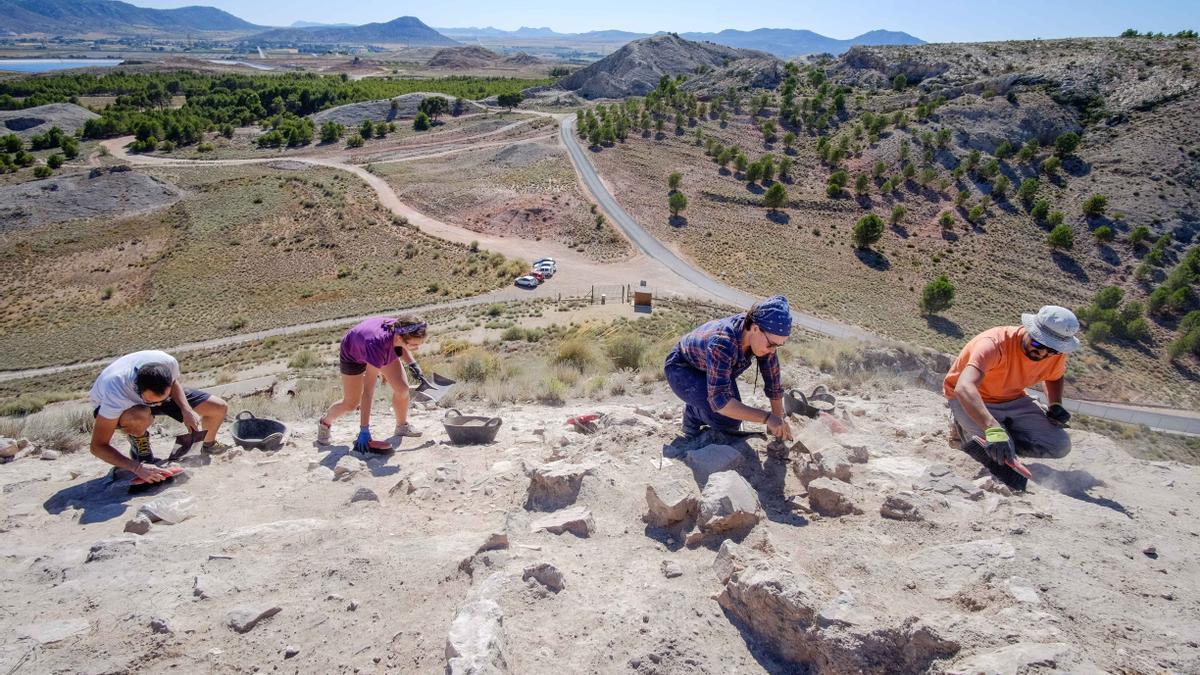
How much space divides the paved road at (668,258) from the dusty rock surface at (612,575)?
20.2 meters

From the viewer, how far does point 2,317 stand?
32.6m

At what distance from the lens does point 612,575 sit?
13.8 feet

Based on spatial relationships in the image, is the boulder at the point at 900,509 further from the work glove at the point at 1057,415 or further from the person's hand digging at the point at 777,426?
the work glove at the point at 1057,415

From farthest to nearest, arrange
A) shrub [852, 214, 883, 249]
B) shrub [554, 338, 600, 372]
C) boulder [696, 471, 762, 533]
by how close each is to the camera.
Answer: shrub [852, 214, 883, 249] → shrub [554, 338, 600, 372] → boulder [696, 471, 762, 533]

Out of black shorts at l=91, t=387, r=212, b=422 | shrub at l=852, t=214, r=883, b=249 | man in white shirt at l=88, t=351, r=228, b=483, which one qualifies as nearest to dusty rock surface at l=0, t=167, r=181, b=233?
black shorts at l=91, t=387, r=212, b=422

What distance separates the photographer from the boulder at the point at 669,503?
4664 mm

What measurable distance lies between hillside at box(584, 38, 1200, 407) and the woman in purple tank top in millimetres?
30017

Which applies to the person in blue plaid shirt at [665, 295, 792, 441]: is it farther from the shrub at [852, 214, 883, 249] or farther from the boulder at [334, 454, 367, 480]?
the shrub at [852, 214, 883, 249]

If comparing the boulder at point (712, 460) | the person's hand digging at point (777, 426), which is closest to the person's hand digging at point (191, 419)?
the boulder at point (712, 460)

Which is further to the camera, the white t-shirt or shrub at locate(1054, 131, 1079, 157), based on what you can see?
shrub at locate(1054, 131, 1079, 157)

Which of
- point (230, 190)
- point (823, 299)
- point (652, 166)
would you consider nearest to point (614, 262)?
point (823, 299)

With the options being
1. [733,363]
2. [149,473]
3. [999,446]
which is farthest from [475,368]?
[999,446]

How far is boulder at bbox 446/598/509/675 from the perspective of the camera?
3.12m

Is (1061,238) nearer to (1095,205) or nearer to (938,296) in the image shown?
(1095,205)
